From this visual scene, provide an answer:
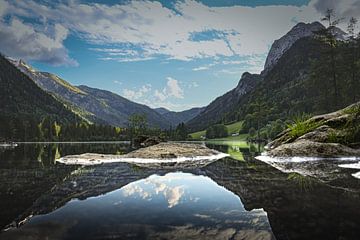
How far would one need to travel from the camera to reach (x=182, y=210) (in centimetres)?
767

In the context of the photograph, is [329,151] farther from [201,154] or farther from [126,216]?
[126,216]

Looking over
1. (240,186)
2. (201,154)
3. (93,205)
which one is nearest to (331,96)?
(201,154)

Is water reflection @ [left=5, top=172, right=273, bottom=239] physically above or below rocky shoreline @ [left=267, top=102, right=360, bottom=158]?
below

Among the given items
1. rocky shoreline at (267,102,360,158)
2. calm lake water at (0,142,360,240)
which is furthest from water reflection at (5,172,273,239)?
rocky shoreline at (267,102,360,158)

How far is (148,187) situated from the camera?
11.1 meters

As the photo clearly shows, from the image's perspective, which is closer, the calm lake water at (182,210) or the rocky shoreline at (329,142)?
the calm lake water at (182,210)

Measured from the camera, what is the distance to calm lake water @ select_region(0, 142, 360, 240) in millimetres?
5816

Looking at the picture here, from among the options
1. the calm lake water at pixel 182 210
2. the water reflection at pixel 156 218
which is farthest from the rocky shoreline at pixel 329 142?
the water reflection at pixel 156 218

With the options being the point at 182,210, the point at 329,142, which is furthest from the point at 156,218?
the point at 329,142

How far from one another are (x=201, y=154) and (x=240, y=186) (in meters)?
16.3

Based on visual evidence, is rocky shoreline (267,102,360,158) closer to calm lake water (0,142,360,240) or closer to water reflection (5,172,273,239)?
calm lake water (0,142,360,240)

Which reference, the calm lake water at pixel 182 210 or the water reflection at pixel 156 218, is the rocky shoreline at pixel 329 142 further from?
the water reflection at pixel 156 218

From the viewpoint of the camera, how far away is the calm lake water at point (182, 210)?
19.1ft

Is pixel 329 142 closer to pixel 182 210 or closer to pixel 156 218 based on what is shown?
pixel 182 210
